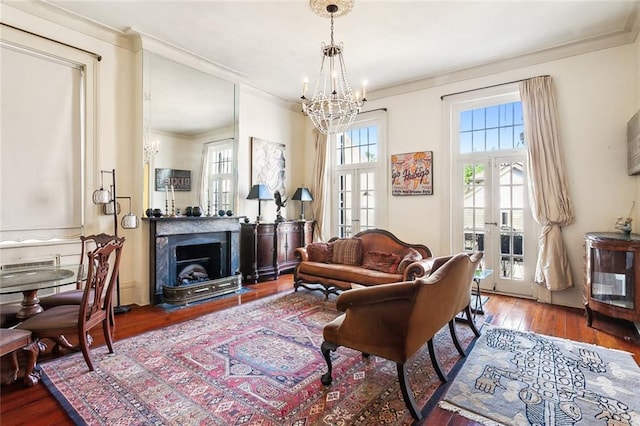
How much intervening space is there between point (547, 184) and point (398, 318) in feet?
11.9

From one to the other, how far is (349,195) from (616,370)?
4533 mm

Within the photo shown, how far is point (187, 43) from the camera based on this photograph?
4.28 m

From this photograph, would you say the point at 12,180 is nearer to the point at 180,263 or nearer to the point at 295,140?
the point at 180,263

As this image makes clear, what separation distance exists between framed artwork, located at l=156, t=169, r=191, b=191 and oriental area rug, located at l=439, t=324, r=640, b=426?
419 cm

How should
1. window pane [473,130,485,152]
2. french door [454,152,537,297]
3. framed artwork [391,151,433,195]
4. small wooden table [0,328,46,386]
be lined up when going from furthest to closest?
framed artwork [391,151,433,195] < window pane [473,130,485,152] < french door [454,152,537,297] < small wooden table [0,328,46,386]

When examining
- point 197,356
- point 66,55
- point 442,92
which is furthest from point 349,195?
point 66,55

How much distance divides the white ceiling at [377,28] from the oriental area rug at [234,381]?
3.49 metres

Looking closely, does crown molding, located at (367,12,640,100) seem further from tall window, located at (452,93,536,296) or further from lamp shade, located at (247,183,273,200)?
lamp shade, located at (247,183,273,200)

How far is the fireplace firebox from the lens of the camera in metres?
4.23

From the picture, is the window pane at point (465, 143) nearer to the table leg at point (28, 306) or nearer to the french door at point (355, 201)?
the french door at point (355, 201)

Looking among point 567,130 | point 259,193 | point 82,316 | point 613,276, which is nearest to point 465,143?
point 567,130

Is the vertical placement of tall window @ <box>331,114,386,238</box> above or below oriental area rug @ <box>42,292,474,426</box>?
above

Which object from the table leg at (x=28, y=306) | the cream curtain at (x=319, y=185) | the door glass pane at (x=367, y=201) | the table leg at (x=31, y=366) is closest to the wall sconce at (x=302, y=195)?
the cream curtain at (x=319, y=185)

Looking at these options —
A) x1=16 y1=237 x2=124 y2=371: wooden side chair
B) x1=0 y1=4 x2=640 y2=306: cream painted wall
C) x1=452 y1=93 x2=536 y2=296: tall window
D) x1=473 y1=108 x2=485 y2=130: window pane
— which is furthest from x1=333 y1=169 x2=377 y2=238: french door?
x1=16 y1=237 x2=124 y2=371: wooden side chair
